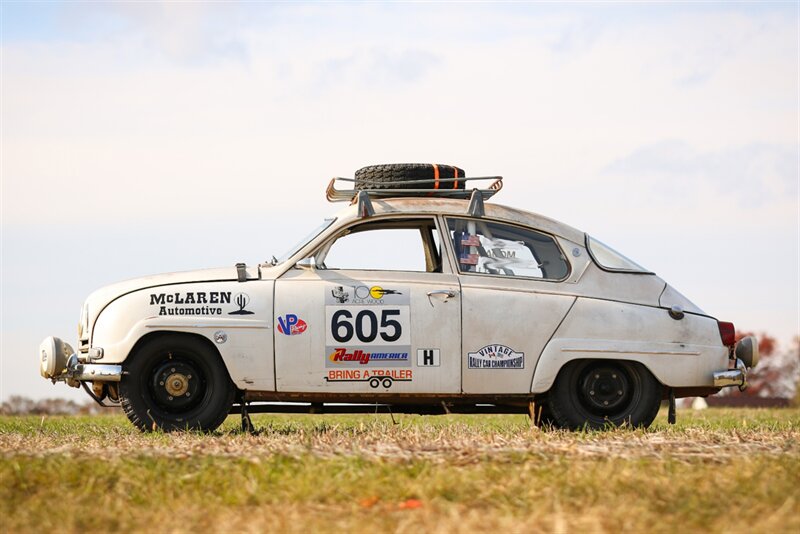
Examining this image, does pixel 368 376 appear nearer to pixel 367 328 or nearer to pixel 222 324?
pixel 367 328

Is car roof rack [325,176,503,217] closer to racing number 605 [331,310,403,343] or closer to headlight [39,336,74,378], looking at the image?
racing number 605 [331,310,403,343]

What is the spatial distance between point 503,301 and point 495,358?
0.47m

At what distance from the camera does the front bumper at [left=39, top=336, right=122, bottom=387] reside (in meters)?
9.75

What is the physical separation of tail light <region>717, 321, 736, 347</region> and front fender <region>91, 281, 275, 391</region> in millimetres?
3828

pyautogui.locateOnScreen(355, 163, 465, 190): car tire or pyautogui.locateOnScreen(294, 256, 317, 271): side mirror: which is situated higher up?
pyautogui.locateOnScreen(355, 163, 465, 190): car tire

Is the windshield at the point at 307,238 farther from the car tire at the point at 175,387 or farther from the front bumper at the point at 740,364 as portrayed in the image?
the front bumper at the point at 740,364

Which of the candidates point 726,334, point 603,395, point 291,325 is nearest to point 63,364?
point 291,325

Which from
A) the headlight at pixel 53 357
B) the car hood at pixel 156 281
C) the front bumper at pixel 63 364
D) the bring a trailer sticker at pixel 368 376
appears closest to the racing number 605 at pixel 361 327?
the bring a trailer sticker at pixel 368 376

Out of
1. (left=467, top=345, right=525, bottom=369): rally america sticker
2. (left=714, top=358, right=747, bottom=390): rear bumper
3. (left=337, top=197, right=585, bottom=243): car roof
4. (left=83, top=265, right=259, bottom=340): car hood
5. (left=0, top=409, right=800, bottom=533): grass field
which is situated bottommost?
(left=0, top=409, right=800, bottom=533): grass field

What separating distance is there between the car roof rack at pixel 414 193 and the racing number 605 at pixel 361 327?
0.93 m

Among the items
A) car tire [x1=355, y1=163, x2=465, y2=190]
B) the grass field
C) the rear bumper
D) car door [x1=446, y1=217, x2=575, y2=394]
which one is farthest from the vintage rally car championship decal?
the rear bumper

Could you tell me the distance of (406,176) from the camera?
1038 centimetres

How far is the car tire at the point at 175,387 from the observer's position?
9.53 m

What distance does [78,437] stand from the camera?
9.73 m
